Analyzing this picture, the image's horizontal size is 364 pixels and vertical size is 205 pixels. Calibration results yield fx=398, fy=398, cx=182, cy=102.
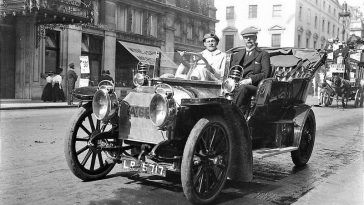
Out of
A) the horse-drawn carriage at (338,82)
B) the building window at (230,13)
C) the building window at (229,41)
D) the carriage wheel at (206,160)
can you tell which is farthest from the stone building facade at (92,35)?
the building window at (230,13)

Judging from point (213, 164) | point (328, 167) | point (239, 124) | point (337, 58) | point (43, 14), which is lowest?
point (328, 167)

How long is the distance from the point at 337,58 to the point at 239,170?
1817cm

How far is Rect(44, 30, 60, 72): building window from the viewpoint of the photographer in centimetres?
2084

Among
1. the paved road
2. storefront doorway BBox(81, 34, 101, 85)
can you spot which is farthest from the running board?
storefront doorway BBox(81, 34, 101, 85)

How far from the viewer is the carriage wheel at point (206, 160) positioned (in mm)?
3934

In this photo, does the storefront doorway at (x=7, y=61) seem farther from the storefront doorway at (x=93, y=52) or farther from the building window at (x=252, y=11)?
the building window at (x=252, y=11)

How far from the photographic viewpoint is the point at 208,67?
5133 millimetres

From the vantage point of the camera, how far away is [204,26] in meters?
34.2

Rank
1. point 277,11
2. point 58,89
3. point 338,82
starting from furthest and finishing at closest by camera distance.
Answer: point 277,11 → point 338,82 → point 58,89

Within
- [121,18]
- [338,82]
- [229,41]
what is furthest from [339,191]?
[229,41]

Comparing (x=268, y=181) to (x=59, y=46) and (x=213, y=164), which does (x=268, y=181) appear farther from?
(x=59, y=46)

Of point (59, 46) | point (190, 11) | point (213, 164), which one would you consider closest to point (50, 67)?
point (59, 46)

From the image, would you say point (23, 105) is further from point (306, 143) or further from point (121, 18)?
point (306, 143)

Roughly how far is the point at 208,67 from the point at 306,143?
2563 mm
